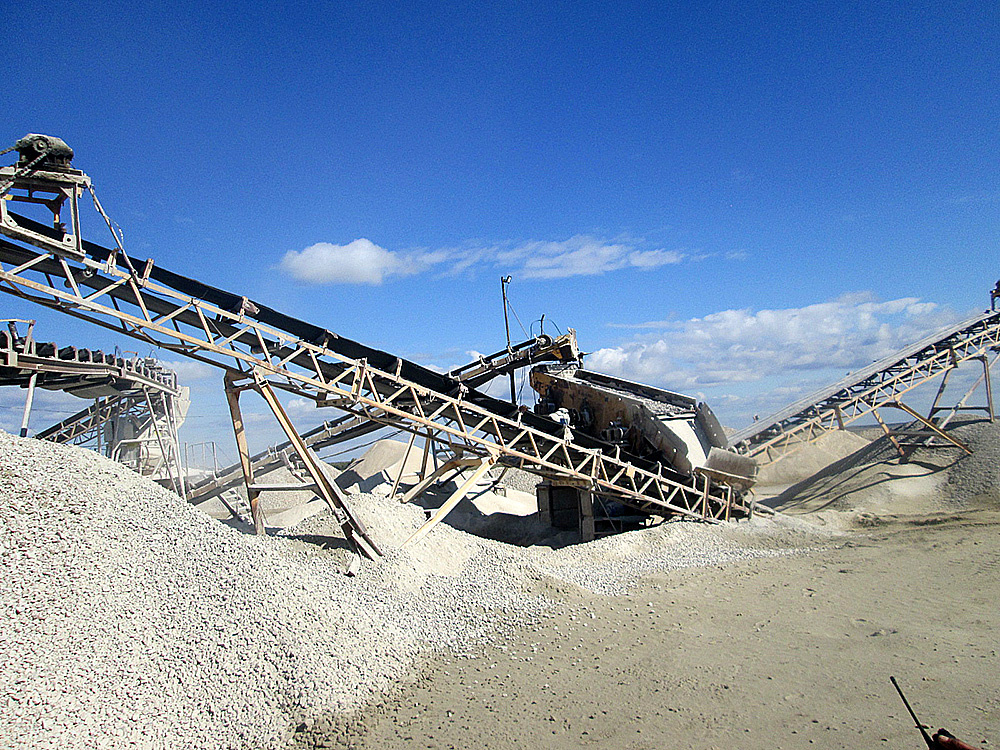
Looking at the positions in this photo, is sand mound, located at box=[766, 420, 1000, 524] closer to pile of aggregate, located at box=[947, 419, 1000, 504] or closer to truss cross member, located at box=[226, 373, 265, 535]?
pile of aggregate, located at box=[947, 419, 1000, 504]

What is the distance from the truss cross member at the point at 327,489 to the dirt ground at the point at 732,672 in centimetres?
226

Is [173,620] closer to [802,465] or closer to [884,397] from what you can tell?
[884,397]

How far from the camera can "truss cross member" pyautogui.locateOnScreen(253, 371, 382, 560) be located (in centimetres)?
787

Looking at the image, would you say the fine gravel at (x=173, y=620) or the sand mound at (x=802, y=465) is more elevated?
the fine gravel at (x=173, y=620)

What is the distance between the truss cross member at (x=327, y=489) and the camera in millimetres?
7871

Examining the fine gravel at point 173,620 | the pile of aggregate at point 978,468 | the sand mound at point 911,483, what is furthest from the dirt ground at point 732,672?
the pile of aggregate at point 978,468

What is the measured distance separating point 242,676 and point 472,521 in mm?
8939

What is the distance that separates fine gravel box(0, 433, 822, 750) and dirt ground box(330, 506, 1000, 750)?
22.5 inches

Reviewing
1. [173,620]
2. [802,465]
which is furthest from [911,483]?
[173,620]

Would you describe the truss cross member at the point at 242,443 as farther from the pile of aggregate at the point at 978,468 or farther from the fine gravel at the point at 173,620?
the pile of aggregate at the point at 978,468

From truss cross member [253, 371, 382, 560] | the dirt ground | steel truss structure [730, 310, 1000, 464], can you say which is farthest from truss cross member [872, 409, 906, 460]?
truss cross member [253, 371, 382, 560]

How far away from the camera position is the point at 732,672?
19.3ft

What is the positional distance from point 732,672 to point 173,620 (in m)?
5.20

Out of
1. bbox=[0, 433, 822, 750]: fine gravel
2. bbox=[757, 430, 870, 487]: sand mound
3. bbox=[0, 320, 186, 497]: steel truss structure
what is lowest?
bbox=[757, 430, 870, 487]: sand mound
